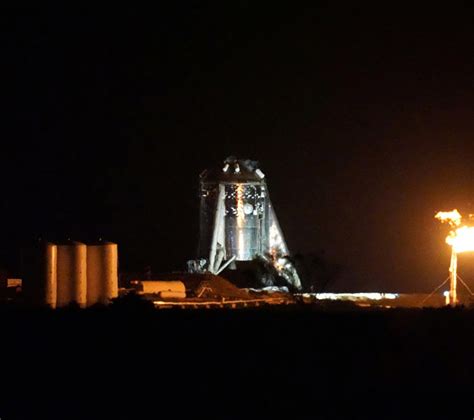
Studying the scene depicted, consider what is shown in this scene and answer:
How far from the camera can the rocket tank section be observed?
54.8m

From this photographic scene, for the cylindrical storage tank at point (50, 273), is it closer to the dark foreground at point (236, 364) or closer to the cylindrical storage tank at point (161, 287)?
the cylindrical storage tank at point (161, 287)

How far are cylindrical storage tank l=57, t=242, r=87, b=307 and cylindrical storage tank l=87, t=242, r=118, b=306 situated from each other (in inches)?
15.1

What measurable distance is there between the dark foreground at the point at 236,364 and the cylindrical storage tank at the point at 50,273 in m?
6.89

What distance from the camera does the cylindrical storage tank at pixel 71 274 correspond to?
32.0 meters

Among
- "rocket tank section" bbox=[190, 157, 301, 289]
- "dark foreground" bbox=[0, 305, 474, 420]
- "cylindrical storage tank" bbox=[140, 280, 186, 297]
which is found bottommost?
"dark foreground" bbox=[0, 305, 474, 420]

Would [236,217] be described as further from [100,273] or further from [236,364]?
[236,364]

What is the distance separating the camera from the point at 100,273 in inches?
1294

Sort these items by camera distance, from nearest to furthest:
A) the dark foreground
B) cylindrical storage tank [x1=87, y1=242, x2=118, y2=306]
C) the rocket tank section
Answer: the dark foreground, cylindrical storage tank [x1=87, y1=242, x2=118, y2=306], the rocket tank section

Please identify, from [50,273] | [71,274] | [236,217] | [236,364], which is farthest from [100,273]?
[236,217]

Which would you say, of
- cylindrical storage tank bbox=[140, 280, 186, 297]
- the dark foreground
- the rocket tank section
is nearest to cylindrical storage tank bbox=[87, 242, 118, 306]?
cylindrical storage tank bbox=[140, 280, 186, 297]

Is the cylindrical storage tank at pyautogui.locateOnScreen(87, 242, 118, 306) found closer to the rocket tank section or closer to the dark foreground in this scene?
the dark foreground

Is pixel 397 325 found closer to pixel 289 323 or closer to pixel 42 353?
pixel 289 323

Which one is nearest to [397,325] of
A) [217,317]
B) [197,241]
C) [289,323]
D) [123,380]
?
[289,323]

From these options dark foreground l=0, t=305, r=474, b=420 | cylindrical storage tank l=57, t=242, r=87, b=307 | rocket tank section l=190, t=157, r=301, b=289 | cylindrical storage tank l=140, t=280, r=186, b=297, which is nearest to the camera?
dark foreground l=0, t=305, r=474, b=420
